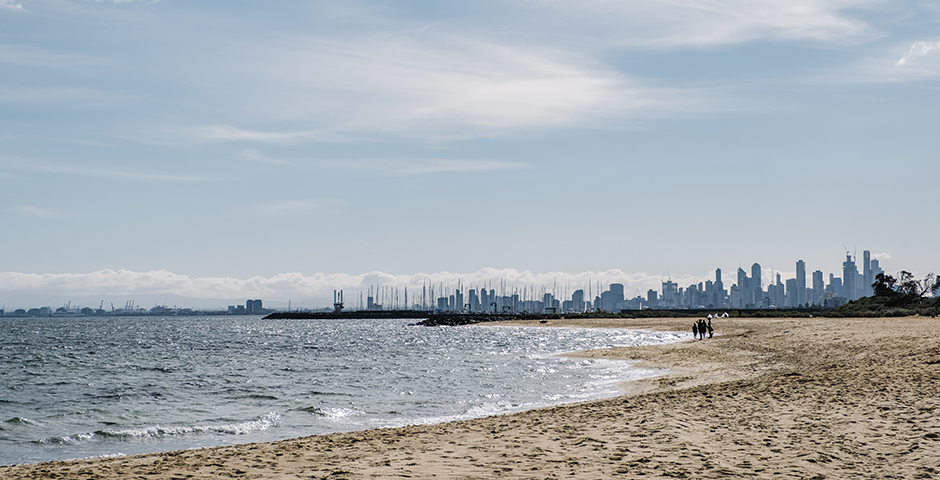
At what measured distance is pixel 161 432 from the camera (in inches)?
738

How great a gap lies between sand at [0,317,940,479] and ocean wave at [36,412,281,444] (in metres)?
4.28

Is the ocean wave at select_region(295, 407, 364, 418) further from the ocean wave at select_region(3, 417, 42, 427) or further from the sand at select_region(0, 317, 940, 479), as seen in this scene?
the ocean wave at select_region(3, 417, 42, 427)

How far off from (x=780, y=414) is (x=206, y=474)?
37.8 ft

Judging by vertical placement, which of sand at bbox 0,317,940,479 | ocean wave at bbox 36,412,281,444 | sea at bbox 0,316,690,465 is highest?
sand at bbox 0,317,940,479

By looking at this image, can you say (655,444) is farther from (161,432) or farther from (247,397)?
(247,397)

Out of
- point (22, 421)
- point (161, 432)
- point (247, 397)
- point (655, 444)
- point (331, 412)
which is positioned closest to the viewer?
point (655, 444)

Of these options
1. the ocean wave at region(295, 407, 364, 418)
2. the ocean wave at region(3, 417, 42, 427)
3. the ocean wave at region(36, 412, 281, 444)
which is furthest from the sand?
the ocean wave at region(3, 417, 42, 427)

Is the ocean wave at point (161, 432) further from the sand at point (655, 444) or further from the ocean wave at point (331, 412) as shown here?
the sand at point (655, 444)

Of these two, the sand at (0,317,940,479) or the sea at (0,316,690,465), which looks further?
the sea at (0,316,690,465)

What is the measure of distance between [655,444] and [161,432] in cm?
1360

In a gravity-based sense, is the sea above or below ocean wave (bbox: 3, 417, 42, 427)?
below

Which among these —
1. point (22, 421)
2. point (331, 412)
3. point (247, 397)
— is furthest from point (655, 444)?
point (247, 397)

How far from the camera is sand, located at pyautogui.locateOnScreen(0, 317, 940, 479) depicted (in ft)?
34.1

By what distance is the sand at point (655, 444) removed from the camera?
1038 centimetres
